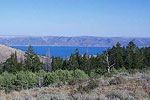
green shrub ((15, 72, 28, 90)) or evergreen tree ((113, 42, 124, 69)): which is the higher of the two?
evergreen tree ((113, 42, 124, 69))

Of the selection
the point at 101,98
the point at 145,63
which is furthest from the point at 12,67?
the point at 101,98

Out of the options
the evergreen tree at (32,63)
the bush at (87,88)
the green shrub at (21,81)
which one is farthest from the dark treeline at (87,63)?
the bush at (87,88)

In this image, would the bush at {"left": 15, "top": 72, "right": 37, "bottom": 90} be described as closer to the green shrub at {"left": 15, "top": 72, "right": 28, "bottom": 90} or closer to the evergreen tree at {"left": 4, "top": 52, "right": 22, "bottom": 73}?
the green shrub at {"left": 15, "top": 72, "right": 28, "bottom": 90}

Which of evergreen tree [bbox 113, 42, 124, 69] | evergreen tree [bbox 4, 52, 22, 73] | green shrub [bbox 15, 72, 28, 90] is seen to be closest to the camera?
green shrub [bbox 15, 72, 28, 90]

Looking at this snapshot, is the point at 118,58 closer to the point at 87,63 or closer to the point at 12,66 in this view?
the point at 87,63

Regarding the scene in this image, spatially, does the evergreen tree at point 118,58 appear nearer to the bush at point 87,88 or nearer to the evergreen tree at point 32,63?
the evergreen tree at point 32,63

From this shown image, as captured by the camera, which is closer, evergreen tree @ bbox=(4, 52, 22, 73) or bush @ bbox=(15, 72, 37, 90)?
bush @ bbox=(15, 72, 37, 90)

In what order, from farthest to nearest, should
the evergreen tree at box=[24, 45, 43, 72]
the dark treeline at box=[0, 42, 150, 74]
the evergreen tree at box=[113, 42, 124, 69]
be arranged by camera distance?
the evergreen tree at box=[113, 42, 124, 69] → the evergreen tree at box=[24, 45, 43, 72] → the dark treeline at box=[0, 42, 150, 74]

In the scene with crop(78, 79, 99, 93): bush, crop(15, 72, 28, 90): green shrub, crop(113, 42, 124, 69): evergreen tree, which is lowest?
crop(15, 72, 28, 90): green shrub

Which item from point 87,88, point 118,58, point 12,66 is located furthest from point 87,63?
point 87,88

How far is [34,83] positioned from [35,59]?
15.7 meters

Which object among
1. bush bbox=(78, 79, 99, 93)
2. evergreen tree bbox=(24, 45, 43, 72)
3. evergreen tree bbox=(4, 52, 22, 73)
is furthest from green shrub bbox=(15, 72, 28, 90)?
bush bbox=(78, 79, 99, 93)

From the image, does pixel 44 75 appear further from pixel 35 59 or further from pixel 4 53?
pixel 4 53

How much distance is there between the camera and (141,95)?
6578mm
